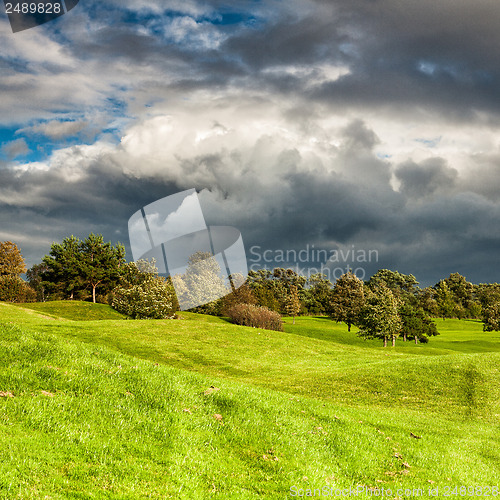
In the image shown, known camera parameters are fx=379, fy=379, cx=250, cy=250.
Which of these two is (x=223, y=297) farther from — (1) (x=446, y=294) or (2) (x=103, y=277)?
(1) (x=446, y=294)

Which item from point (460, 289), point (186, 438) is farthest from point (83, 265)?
point (460, 289)

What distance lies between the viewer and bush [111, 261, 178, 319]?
6041cm

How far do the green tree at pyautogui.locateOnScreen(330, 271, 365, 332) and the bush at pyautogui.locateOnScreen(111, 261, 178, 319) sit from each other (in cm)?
3883

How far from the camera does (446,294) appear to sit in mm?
155750

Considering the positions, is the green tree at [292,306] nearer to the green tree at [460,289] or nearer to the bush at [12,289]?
the bush at [12,289]

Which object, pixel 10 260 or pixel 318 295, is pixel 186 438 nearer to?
pixel 10 260

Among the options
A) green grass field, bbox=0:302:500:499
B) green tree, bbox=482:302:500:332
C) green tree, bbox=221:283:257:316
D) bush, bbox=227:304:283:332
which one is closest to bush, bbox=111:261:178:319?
bush, bbox=227:304:283:332

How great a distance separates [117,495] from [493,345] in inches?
3384

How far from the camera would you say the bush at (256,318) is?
63.3 meters

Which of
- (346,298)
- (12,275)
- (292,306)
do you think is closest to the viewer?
(12,275)

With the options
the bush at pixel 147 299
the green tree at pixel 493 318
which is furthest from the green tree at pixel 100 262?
the green tree at pixel 493 318

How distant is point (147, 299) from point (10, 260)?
5010 centimetres

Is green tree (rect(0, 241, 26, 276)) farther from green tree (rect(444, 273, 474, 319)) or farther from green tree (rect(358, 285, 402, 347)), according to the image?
green tree (rect(444, 273, 474, 319))

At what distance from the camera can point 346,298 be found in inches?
3597
